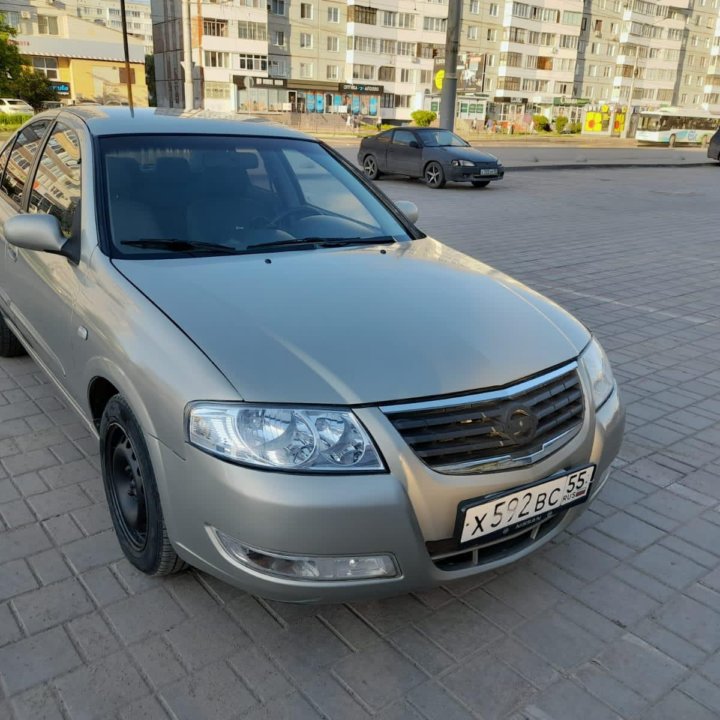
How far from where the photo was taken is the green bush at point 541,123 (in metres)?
63.1

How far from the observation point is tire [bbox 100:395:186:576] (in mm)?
2322

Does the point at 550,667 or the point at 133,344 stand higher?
the point at 133,344

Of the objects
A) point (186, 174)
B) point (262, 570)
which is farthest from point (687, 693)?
point (186, 174)

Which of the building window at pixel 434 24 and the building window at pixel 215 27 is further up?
the building window at pixel 434 24

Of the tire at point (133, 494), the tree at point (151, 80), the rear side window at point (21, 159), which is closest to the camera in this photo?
the tire at point (133, 494)

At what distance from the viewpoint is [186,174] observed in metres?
3.23

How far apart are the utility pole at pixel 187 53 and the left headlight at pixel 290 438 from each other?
66.3 m

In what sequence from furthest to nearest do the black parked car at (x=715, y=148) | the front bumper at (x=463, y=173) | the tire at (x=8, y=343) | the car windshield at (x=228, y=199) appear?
1. the black parked car at (x=715, y=148)
2. the front bumper at (x=463, y=173)
3. the tire at (x=8, y=343)
4. the car windshield at (x=228, y=199)

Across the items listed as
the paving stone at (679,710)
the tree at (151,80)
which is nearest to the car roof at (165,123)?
the paving stone at (679,710)

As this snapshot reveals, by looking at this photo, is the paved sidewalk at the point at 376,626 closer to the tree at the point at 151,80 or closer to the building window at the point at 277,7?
the building window at the point at 277,7

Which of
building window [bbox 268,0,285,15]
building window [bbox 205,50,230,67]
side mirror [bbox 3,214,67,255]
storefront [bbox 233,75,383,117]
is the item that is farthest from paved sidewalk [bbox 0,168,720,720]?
building window [bbox 268,0,285,15]

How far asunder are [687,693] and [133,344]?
215 cm

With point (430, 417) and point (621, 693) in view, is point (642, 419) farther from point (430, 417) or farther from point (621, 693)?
point (430, 417)

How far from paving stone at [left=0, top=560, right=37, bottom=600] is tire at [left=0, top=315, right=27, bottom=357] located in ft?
7.55
